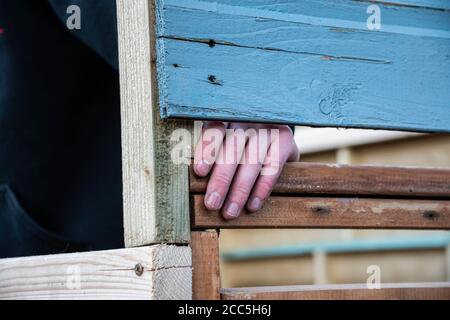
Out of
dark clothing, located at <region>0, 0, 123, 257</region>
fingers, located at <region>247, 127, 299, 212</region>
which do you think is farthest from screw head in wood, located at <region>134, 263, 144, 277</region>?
dark clothing, located at <region>0, 0, 123, 257</region>

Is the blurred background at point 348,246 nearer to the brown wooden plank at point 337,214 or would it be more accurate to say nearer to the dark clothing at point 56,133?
the dark clothing at point 56,133

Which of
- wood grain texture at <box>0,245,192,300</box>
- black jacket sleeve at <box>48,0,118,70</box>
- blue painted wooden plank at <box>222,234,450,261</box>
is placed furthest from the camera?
blue painted wooden plank at <box>222,234,450,261</box>

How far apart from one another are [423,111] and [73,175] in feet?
3.56

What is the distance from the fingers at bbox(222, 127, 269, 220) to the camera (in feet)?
4.62

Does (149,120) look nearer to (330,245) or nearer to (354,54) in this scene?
(354,54)

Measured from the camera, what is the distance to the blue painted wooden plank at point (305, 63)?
1.38 metres

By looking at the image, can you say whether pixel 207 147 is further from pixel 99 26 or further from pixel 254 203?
pixel 99 26

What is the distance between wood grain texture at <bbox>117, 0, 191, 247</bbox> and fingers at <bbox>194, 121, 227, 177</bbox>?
0.03 m

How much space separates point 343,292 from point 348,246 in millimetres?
3443

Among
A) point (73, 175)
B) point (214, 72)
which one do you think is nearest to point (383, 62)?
point (214, 72)

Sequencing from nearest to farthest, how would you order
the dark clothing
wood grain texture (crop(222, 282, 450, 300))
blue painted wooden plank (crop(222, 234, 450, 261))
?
wood grain texture (crop(222, 282, 450, 300)) < the dark clothing < blue painted wooden plank (crop(222, 234, 450, 261))

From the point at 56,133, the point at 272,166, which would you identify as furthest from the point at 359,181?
the point at 56,133

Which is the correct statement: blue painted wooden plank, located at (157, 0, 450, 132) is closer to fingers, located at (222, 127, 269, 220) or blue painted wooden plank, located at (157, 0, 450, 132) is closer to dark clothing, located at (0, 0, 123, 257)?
fingers, located at (222, 127, 269, 220)

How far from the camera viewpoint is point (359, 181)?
5.22 feet
